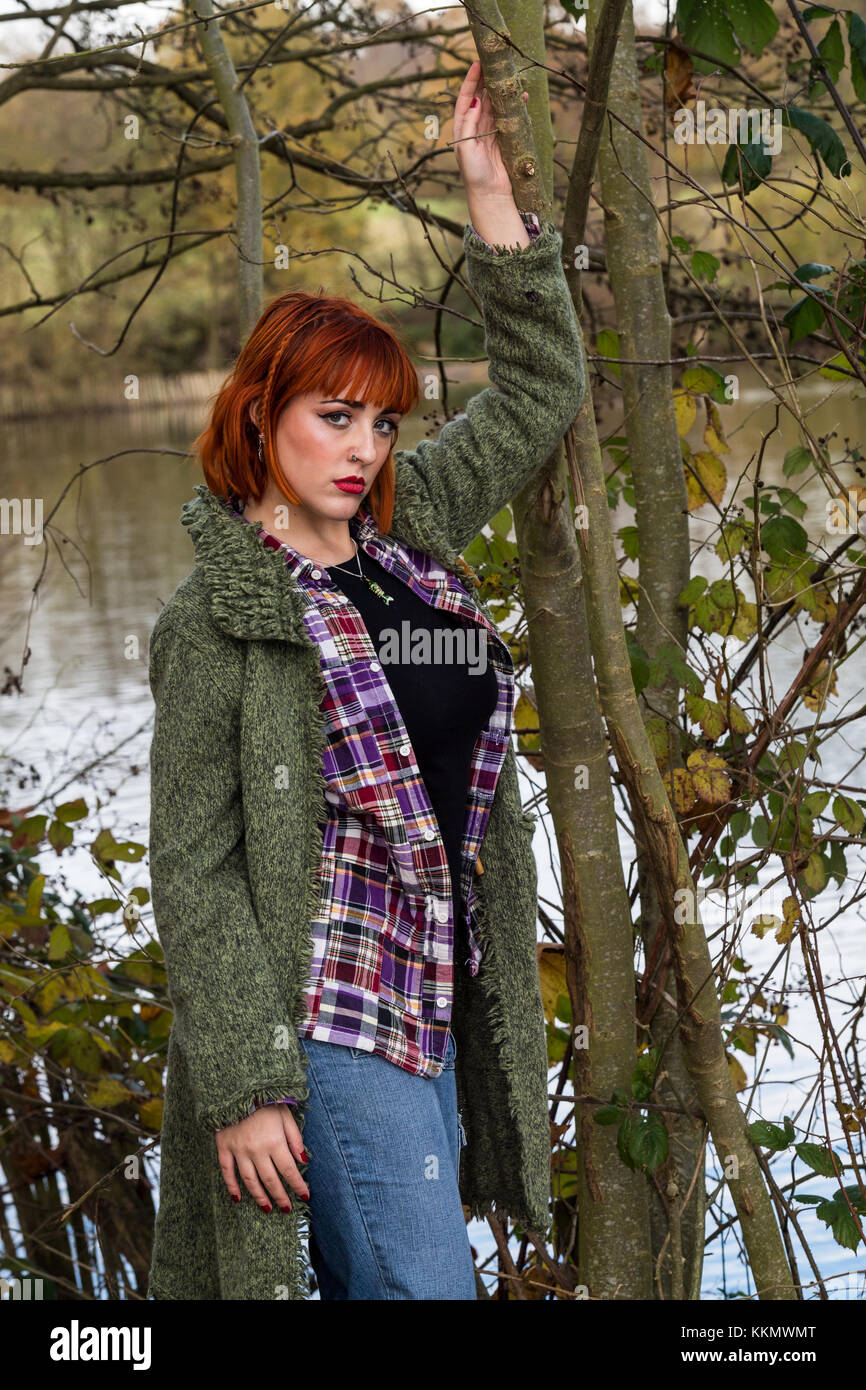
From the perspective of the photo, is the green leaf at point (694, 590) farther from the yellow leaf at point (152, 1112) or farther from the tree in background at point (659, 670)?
the yellow leaf at point (152, 1112)

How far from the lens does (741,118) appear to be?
184cm

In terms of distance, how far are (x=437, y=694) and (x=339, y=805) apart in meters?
0.15

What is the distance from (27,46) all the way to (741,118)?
2.40 m


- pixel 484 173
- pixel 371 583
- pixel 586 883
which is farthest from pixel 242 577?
pixel 586 883

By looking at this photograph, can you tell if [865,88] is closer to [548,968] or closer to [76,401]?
[548,968]

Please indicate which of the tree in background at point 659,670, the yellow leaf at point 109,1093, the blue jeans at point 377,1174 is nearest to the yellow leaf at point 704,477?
the tree in background at point 659,670

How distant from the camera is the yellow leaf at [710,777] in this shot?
193 cm

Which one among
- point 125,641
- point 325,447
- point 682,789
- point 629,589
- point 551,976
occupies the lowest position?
point 551,976

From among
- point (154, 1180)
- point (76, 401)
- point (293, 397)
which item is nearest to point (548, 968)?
point (293, 397)

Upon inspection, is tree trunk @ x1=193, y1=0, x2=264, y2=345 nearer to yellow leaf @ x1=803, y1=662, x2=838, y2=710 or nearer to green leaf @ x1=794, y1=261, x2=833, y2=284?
green leaf @ x1=794, y1=261, x2=833, y2=284

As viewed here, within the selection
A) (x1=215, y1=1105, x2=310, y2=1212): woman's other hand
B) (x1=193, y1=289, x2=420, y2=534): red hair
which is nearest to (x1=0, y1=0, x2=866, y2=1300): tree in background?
(x1=193, y1=289, x2=420, y2=534): red hair

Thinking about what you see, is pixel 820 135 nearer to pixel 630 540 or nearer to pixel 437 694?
pixel 630 540

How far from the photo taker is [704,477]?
215cm

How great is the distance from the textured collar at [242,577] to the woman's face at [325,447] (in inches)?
2.8
